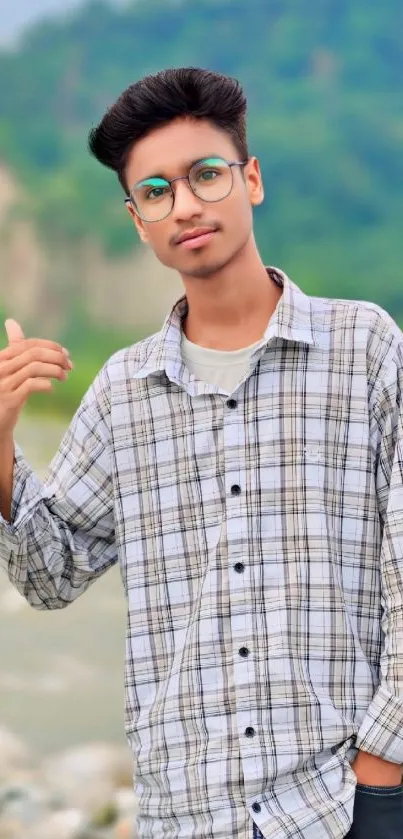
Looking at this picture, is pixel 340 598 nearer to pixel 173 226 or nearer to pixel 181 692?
pixel 181 692

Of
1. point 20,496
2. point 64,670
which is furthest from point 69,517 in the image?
point 64,670

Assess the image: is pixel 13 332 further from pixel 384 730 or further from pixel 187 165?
pixel 384 730

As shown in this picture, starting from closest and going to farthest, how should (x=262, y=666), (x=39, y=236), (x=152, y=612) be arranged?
1. (x=262, y=666)
2. (x=152, y=612)
3. (x=39, y=236)

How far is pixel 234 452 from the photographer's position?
1.59m

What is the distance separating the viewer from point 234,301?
1.65 metres

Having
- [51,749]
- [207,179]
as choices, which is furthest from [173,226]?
[51,749]

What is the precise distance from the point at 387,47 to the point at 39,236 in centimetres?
115

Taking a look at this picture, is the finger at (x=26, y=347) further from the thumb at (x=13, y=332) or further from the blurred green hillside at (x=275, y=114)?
the blurred green hillside at (x=275, y=114)

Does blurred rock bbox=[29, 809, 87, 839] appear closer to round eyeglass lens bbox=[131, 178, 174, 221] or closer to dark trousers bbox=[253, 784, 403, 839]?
dark trousers bbox=[253, 784, 403, 839]

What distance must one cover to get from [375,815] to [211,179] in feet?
2.82

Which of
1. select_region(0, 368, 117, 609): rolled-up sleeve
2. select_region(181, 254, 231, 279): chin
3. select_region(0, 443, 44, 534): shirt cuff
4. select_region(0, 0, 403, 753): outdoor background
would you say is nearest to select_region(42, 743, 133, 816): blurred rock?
select_region(0, 0, 403, 753): outdoor background

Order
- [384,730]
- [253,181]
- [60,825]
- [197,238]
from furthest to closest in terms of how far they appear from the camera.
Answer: [60,825] → [253,181] → [197,238] → [384,730]

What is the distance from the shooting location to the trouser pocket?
1.47 meters

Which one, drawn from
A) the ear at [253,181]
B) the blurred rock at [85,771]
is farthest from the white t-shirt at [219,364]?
the blurred rock at [85,771]
